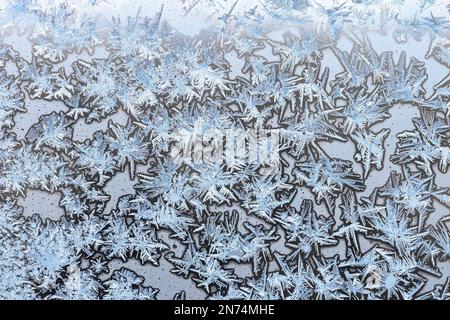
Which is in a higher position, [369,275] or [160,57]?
[160,57]

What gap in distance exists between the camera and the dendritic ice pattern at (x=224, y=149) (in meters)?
1.70

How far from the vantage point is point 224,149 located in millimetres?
1731

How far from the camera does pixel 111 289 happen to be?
1.75 m

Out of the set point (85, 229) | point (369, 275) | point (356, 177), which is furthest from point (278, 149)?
point (85, 229)

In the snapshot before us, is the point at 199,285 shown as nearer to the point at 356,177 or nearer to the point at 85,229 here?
the point at 85,229

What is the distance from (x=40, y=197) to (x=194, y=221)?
1.99 feet

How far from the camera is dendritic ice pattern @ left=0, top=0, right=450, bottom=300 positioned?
1.70 metres

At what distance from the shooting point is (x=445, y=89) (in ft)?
5.59

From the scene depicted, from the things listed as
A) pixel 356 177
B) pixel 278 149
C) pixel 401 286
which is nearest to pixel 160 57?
pixel 278 149
